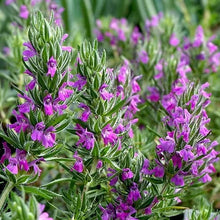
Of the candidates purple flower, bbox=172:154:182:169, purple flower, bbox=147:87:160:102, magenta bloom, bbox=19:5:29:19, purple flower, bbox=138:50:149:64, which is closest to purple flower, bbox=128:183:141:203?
purple flower, bbox=172:154:182:169

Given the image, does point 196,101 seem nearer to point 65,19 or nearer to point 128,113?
point 128,113

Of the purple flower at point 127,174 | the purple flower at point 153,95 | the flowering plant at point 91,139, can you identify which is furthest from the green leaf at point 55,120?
the purple flower at point 153,95

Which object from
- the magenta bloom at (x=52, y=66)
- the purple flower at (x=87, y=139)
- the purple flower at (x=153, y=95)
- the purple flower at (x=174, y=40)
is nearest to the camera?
the magenta bloom at (x=52, y=66)

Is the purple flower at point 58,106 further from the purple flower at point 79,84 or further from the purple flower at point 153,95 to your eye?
the purple flower at point 153,95

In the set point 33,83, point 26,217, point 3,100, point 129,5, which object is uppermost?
point 33,83

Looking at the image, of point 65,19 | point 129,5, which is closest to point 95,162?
point 65,19

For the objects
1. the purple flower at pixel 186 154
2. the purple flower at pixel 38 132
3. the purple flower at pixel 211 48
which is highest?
the purple flower at pixel 38 132
